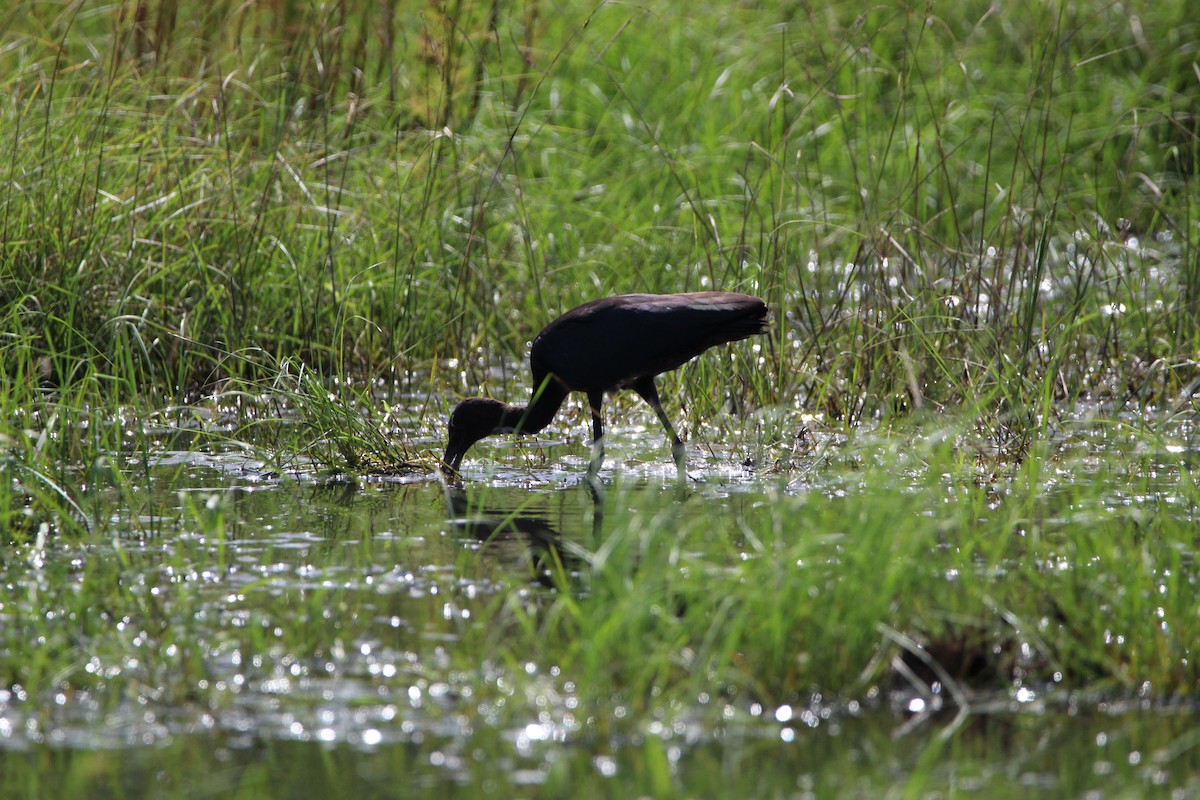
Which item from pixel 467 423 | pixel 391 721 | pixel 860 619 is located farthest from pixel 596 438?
pixel 391 721

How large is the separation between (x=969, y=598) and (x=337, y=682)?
4.89ft

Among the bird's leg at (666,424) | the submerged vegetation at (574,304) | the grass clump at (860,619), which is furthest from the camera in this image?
the bird's leg at (666,424)

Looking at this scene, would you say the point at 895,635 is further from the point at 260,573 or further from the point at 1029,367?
the point at 1029,367

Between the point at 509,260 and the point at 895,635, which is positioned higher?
the point at 895,635

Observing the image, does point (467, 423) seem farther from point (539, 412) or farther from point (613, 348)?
point (613, 348)

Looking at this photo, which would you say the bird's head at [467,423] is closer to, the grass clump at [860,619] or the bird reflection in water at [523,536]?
the bird reflection in water at [523,536]

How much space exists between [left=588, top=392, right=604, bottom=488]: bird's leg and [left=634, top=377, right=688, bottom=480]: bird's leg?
187 mm

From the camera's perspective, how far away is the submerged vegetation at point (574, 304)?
3.56 metres

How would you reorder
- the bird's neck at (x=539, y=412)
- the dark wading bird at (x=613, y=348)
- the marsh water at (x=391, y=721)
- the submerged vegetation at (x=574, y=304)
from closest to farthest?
the marsh water at (x=391, y=721) → the submerged vegetation at (x=574, y=304) → the dark wading bird at (x=613, y=348) → the bird's neck at (x=539, y=412)

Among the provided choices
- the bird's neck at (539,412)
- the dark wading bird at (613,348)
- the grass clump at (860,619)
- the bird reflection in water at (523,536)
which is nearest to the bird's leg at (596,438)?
the dark wading bird at (613,348)

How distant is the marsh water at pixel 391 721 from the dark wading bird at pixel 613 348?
61.3 inches


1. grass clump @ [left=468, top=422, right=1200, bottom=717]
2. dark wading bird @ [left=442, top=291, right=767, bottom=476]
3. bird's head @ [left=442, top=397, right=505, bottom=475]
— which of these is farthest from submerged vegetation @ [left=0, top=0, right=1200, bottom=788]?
dark wading bird @ [left=442, top=291, right=767, bottom=476]

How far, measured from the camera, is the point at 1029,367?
6.55 meters

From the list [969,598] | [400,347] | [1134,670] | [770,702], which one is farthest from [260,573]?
[400,347]
